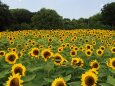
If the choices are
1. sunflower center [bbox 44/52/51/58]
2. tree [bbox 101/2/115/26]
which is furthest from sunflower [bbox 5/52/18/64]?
tree [bbox 101/2/115/26]

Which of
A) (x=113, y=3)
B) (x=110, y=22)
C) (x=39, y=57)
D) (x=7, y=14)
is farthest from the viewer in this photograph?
(x=113, y=3)

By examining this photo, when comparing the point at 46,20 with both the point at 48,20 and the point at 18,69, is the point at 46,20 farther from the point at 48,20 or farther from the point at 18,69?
the point at 18,69

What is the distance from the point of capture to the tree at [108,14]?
53322 millimetres

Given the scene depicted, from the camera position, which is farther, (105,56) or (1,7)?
(1,7)

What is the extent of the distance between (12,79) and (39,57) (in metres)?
3.20

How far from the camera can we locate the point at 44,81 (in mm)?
4758

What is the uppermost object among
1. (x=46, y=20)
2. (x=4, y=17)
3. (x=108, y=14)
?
→ (x=108, y=14)

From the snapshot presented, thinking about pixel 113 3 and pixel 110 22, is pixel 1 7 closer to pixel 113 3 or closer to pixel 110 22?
pixel 110 22

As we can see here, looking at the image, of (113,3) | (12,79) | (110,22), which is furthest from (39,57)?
(113,3)

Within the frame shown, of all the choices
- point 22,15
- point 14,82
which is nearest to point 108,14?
point 22,15

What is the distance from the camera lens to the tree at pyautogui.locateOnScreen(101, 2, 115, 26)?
53.3 m

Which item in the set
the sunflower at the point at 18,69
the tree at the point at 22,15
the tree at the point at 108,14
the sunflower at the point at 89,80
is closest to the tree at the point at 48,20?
the tree at the point at 108,14

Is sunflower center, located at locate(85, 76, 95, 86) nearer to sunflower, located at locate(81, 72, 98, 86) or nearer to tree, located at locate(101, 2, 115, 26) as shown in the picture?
sunflower, located at locate(81, 72, 98, 86)

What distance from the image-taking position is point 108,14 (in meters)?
54.8
